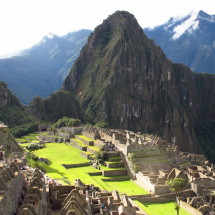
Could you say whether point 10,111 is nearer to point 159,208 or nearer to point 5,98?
point 5,98

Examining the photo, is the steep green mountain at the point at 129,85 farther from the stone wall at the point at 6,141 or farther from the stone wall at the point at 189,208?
the stone wall at the point at 189,208

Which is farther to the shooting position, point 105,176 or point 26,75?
point 26,75

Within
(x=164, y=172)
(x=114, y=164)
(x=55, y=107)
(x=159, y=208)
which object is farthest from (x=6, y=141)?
(x=55, y=107)

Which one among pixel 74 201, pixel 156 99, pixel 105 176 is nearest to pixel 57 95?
pixel 156 99

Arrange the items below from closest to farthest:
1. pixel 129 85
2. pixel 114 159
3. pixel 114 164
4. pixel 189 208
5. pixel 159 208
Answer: pixel 189 208
pixel 159 208
pixel 114 164
pixel 114 159
pixel 129 85

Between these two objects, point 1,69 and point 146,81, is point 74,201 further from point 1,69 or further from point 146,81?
point 1,69

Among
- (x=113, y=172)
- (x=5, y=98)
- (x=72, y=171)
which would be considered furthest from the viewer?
(x=5, y=98)
